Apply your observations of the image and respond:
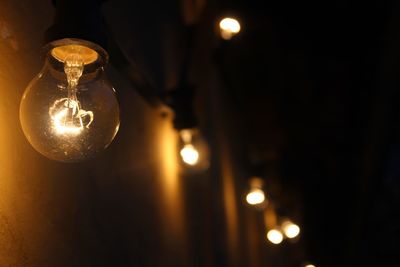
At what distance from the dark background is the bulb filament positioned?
0.43 feet

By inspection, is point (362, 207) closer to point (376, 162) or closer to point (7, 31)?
point (376, 162)

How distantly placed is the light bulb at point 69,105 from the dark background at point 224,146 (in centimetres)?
10

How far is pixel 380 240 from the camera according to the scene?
30.0ft

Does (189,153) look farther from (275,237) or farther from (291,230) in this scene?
(291,230)

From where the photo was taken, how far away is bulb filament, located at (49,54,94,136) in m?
1.12

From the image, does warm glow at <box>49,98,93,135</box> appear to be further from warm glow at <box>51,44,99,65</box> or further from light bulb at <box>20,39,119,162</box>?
warm glow at <box>51,44,99,65</box>

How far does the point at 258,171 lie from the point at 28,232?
5.09 metres

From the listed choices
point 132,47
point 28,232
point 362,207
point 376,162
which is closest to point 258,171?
point 376,162

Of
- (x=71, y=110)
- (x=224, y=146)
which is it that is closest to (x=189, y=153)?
(x=71, y=110)

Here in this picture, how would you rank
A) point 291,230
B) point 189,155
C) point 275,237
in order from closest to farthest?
point 189,155 → point 275,237 → point 291,230

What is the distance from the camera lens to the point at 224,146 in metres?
4.86

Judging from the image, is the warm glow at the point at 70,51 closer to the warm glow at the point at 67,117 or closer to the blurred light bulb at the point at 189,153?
the warm glow at the point at 67,117

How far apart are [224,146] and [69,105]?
3770 mm

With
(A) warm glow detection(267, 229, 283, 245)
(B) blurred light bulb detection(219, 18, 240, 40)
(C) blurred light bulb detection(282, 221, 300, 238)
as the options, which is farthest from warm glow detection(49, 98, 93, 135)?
(C) blurred light bulb detection(282, 221, 300, 238)
